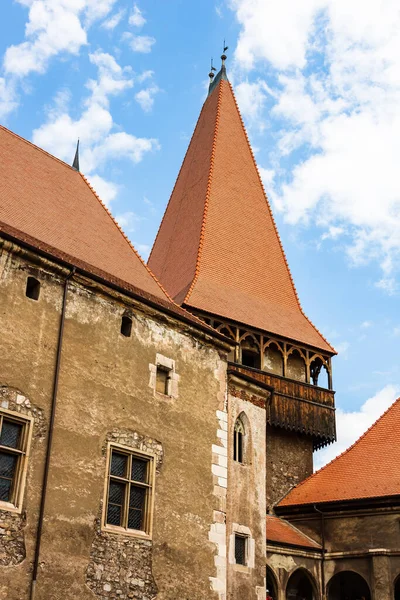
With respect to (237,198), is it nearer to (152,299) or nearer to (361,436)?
(361,436)

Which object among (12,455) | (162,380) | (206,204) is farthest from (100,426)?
(206,204)

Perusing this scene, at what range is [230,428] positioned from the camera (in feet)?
45.3

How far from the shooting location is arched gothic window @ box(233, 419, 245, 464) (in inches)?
558

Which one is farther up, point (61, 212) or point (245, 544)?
point (61, 212)

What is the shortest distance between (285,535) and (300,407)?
4.09 meters

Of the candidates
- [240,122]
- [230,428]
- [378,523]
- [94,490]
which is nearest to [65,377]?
[94,490]

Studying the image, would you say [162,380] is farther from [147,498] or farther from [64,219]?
[64,219]

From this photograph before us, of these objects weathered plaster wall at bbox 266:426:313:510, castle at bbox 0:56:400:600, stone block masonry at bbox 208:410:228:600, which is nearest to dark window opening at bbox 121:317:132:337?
castle at bbox 0:56:400:600

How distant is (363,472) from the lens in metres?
17.9

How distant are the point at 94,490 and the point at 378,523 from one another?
8.38m

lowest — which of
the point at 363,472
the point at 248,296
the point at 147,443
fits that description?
the point at 147,443

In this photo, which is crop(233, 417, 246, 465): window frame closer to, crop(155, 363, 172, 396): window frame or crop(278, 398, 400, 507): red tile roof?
crop(155, 363, 172, 396): window frame

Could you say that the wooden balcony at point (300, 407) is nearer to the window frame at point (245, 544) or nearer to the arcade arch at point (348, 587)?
the arcade arch at point (348, 587)

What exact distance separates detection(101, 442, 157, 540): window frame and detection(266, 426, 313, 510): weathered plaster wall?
7.72 meters
